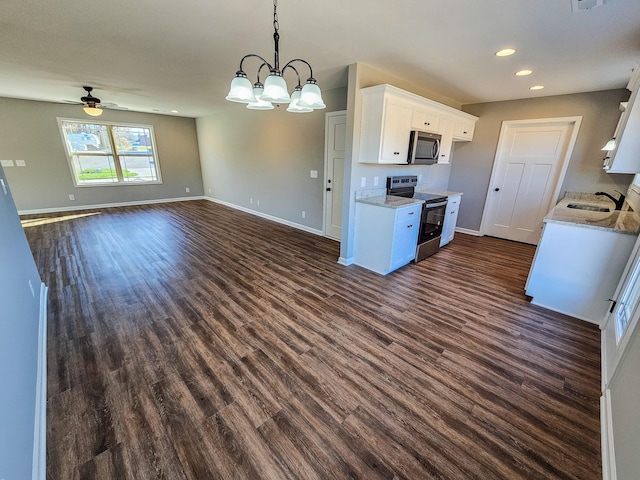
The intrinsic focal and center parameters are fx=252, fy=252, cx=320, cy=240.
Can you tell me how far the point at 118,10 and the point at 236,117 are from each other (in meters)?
4.44

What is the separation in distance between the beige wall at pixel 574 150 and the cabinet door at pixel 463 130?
22cm

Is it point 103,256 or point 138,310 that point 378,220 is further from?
point 103,256

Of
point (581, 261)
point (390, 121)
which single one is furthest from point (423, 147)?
point (581, 261)

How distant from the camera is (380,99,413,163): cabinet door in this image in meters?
3.12

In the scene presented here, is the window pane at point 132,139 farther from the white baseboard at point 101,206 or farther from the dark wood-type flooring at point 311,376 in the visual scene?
the dark wood-type flooring at point 311,376

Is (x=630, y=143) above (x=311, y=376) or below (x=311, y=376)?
above

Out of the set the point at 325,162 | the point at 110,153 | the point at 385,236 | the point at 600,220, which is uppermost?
the point at 110,153

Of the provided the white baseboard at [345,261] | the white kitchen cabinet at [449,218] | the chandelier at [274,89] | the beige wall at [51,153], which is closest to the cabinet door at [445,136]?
the white kitchen cabinet at [449,218]

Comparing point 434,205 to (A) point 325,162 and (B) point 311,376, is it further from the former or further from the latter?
(B) point 311,376

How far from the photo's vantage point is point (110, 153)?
6.69 meters

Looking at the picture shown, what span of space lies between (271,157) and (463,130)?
3818 mm

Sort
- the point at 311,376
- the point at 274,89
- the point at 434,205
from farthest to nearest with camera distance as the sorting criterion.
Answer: the point at 434,205, the point at 311,376, the point at 274,89

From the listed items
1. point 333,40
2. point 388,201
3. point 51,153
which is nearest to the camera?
point 333,40

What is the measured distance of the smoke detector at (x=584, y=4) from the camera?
166 cm
